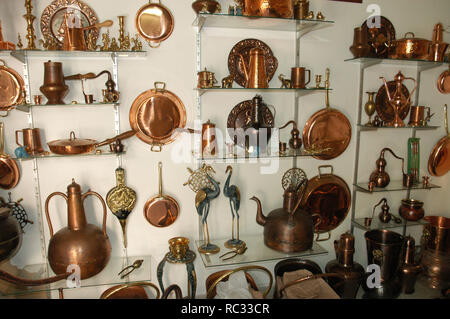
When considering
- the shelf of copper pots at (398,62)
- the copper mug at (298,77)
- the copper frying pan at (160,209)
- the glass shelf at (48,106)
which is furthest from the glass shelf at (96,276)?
the shelf of copper pots at (398,62)

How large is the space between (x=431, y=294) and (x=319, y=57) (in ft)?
5.82

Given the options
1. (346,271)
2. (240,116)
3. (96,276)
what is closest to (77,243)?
(96,276)

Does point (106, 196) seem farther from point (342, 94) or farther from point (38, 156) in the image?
point (342, 94)

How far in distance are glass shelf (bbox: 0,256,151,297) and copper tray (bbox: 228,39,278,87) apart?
4.26ft

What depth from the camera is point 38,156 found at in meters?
1.69

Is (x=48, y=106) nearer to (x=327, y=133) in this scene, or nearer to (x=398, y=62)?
(x=327, y=133)

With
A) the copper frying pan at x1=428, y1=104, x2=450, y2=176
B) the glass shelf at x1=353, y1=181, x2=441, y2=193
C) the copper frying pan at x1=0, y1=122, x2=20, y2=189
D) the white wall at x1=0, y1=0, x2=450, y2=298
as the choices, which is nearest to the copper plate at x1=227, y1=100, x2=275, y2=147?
the white wall at x1=0, y1=0, x2=450, y2=298

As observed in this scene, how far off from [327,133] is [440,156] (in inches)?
40.4

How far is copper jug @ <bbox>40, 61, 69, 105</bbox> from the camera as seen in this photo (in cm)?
164

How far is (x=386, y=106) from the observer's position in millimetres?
2291

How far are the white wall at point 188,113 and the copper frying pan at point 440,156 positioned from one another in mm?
270
